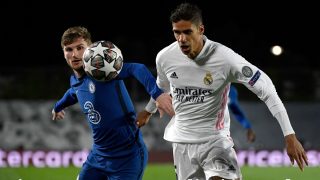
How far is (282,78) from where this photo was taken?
14789mm

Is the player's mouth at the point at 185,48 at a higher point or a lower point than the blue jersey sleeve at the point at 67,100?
higher

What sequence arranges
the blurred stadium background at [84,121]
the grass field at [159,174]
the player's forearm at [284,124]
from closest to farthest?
the player's forearm at [284,124], the grass field at [159,174], the blurred stadium background at [84,121]

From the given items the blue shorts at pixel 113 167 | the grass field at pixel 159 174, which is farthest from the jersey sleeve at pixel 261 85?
the grass field at pixel 159 174

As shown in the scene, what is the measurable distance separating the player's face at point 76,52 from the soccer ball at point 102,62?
0.20 metres

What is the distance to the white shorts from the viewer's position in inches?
218

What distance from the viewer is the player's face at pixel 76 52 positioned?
5.93 m

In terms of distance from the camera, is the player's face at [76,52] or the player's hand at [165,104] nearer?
the player's hand at [165,104]

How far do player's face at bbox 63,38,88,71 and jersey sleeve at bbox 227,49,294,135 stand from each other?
1.33 metres

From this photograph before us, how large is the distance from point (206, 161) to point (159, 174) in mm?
4568

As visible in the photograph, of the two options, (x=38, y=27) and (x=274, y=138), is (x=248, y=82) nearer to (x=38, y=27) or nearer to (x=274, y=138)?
(x=274, y=138)

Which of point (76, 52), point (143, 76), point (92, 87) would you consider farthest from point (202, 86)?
point (76, 52)

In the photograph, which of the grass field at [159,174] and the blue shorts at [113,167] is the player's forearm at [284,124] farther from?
the grass field at [159,174]

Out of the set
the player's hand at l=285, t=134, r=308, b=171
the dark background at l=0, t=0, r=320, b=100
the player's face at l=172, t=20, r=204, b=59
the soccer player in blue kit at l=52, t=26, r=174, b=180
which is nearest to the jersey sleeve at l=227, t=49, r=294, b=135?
the player's hand at l=285, t=134, r=308, b=171

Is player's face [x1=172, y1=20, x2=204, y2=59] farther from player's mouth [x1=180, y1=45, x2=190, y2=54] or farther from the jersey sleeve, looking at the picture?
the jersey sleeve
